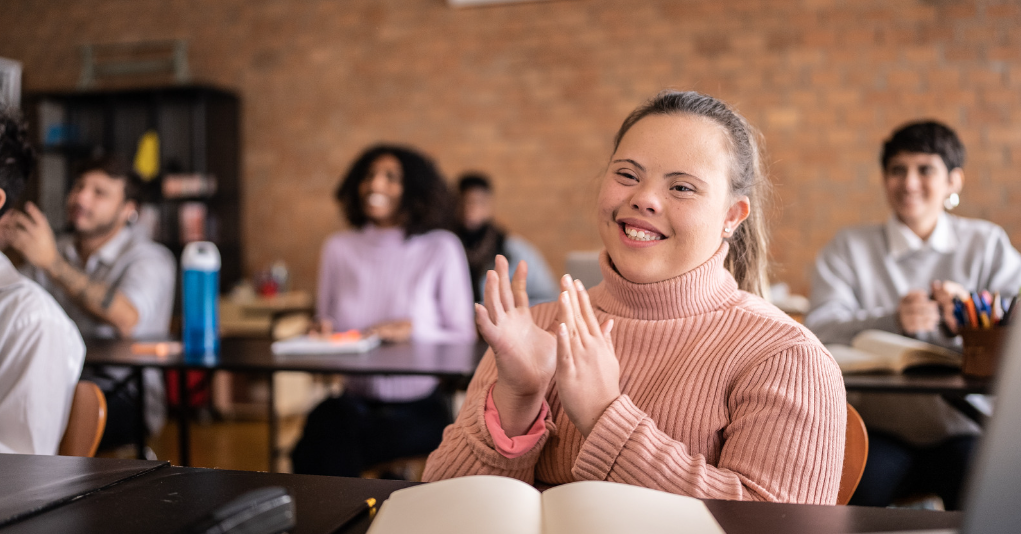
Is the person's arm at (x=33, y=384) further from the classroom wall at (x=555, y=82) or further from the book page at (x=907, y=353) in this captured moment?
the classroom wall at (x=555, y=82)

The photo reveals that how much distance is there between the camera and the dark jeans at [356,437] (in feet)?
6.93

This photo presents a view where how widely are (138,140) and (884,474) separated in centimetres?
525

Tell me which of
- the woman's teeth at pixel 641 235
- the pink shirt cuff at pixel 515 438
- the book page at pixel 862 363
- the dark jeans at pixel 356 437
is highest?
the woman's teeth at pixel 641 235

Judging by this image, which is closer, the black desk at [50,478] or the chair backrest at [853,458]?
the black desk at [50,478]

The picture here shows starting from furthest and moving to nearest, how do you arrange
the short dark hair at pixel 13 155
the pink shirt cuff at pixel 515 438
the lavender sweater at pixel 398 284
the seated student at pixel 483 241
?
the seated student at pixel 483 241, the lavender sweater at pixel 398 284, the short dark hair at pixel 13 155, the pink shirt cuff at pixel 515 438

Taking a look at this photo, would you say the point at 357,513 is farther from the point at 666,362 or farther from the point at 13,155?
the point at 13,155

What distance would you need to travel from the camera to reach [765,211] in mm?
1270

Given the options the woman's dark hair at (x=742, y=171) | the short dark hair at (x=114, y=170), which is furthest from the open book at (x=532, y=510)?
the short dark hair at (x=114, y=170)

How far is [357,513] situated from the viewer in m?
0.73

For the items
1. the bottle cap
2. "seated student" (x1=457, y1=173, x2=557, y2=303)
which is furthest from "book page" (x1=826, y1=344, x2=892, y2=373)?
"seated student" (x1=457, y1=173, x2=557, y2=303)

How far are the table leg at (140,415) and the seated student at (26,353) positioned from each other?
819 millimetres

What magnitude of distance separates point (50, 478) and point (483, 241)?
3.39 meters

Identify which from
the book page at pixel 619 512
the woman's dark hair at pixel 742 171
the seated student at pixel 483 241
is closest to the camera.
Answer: the book page at pixel 619 512

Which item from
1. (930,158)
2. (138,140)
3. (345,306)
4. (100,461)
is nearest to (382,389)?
(345,306)
